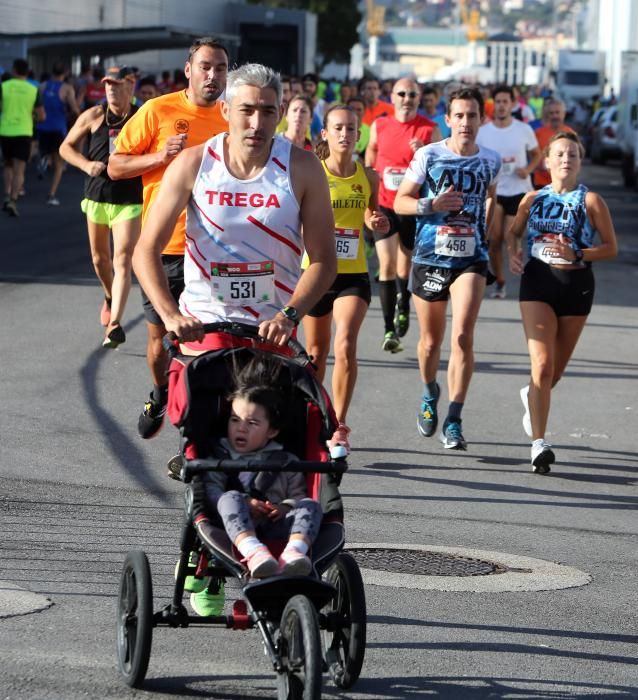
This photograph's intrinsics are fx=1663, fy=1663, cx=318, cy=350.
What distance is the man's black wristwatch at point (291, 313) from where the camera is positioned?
5.55 m

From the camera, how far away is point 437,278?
959 cm

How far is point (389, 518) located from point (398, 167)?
666 cm

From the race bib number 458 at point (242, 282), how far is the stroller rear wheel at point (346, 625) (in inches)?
43.8

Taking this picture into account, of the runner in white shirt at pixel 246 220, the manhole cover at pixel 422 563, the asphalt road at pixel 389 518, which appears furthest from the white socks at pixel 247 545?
the manhole cover at pixel 422 563

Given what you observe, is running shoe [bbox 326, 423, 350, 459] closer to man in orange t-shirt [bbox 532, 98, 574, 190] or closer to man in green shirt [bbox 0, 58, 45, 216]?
man in orange t-shirt [bbox 532, 98, 574, 190]

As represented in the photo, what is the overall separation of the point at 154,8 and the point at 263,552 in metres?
66.5

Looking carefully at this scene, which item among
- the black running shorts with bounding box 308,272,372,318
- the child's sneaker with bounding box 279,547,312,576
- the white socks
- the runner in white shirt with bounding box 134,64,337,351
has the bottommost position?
the child's sneaker with bounding box 279,547,312,576

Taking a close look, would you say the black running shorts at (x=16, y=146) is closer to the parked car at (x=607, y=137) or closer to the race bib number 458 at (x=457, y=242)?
the race bib number 458 at (x=457, y=242)

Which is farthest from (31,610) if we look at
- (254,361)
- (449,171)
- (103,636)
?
(449,171)

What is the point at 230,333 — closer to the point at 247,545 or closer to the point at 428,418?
the point at 247,545

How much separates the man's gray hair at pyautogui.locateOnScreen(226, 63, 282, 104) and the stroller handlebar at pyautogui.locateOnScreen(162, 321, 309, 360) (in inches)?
32.2

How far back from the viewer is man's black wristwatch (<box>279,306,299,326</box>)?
555 centimetres

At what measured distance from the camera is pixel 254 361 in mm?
5254

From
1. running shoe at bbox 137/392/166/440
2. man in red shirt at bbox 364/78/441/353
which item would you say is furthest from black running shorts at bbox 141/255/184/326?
man in red shirt at bbox 364/78/441/353
